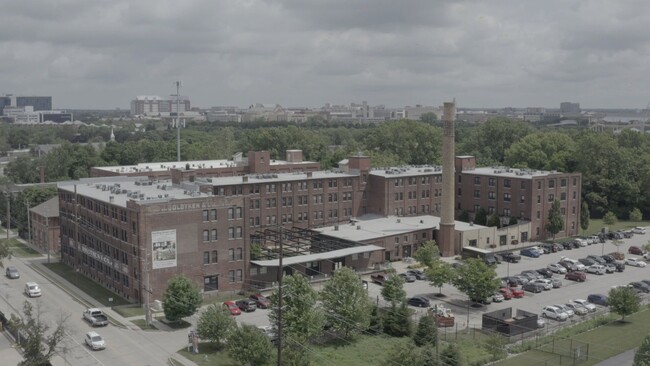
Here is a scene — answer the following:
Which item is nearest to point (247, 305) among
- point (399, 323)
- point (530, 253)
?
point (399, 323)

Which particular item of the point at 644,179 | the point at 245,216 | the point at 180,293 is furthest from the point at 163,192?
the point at 644,179

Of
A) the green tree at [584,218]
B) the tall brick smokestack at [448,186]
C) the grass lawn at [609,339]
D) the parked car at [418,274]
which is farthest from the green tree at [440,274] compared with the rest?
the green tree at [584,218]

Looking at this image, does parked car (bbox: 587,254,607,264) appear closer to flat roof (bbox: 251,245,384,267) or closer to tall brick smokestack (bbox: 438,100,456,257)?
tall brick smokestack (bbox: 438,100,456,257)

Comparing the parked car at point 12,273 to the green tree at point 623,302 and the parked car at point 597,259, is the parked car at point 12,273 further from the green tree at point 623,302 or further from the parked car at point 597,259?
the parked car at point 597,259

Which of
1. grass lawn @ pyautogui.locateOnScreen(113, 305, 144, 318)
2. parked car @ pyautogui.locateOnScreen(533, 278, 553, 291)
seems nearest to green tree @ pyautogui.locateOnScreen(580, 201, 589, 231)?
parked car @ pyautogui.locateOnScreen(533, 278, 553, 291)

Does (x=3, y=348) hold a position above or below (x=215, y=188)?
below

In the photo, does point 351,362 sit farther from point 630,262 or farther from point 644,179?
point 644,179

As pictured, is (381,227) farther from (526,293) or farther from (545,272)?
(526,293)
